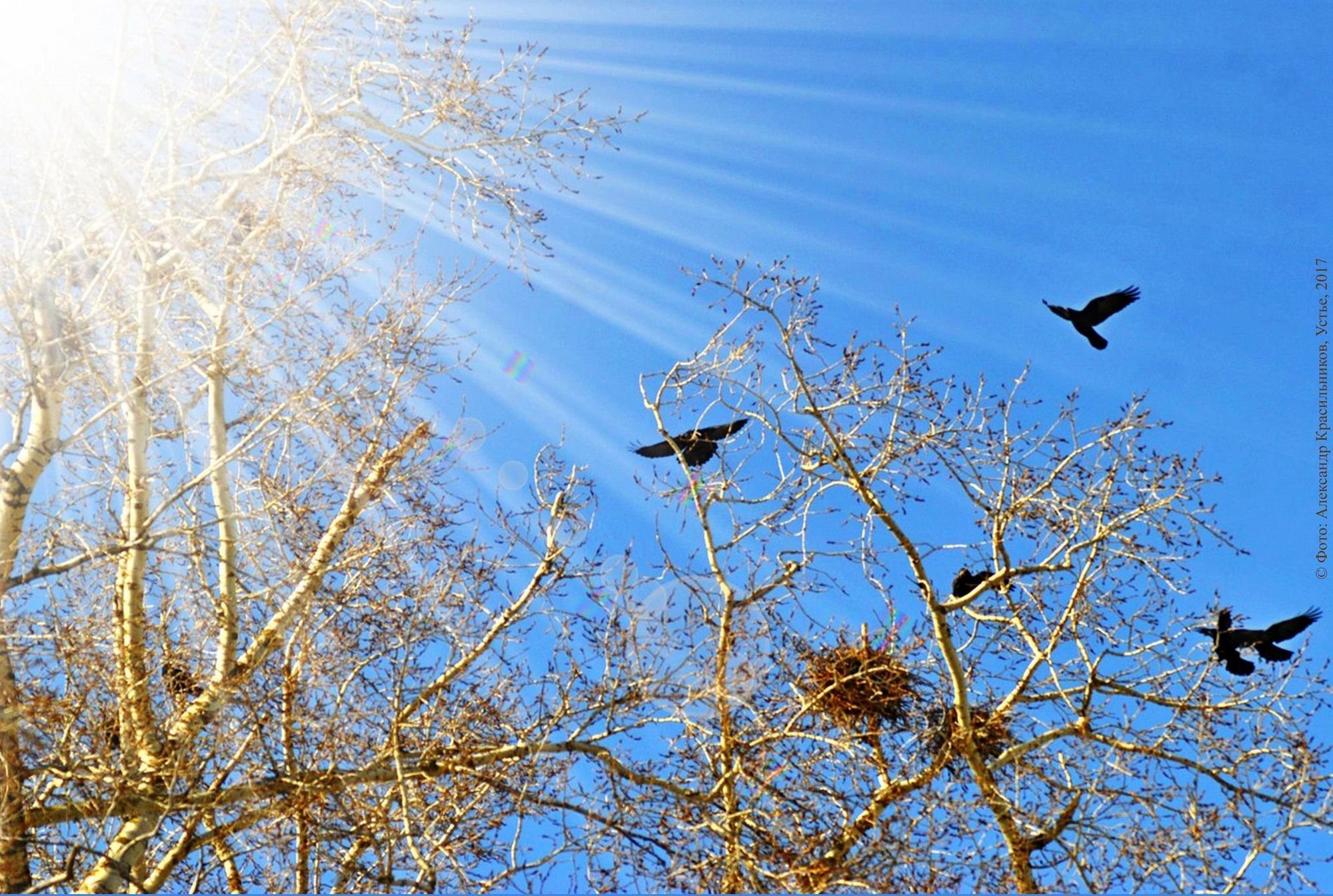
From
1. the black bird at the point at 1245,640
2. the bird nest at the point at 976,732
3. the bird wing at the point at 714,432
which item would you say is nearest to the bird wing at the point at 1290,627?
the black bird at the point at 1245,640

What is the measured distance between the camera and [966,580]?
6840 millimetres

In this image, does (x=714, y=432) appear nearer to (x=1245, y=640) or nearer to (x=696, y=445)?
(x=696, y=445)

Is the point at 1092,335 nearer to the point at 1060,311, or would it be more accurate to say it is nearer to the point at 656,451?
the point at 1060,311

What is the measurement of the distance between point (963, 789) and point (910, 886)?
733mm

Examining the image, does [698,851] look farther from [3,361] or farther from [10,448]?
[3,361]

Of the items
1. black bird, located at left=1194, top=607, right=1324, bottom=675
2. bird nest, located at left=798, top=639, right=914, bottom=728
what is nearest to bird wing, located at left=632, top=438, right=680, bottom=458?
bird nest, located at left=798, top=639, right=914, bottom=728

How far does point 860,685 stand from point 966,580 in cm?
106

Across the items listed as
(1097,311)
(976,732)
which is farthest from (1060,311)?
(976,732)

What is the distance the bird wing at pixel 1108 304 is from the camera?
6871 mm

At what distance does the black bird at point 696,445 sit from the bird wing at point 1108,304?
101 inches

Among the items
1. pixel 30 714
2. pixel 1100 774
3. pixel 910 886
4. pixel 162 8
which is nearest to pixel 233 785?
pixel 30 714

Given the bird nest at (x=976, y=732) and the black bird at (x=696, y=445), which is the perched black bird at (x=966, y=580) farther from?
the black bird at (x=696, y=445)

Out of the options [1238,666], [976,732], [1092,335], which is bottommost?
[976,732]

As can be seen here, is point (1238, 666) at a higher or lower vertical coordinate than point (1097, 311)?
lower
